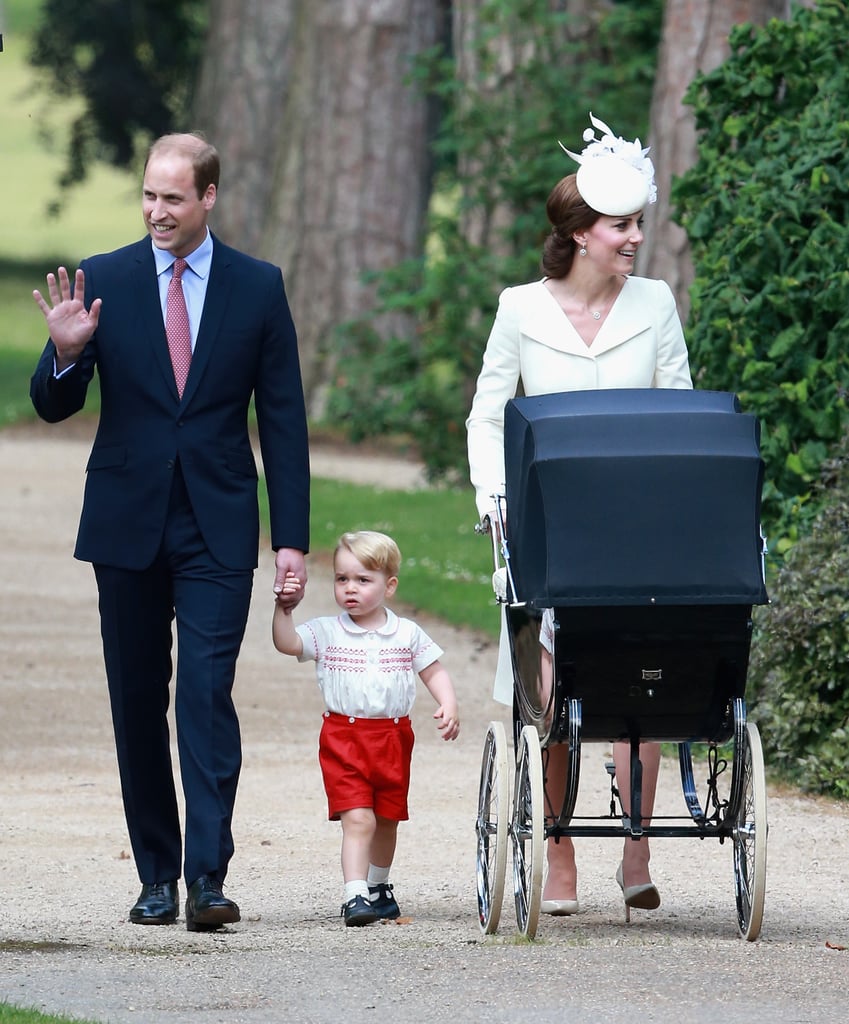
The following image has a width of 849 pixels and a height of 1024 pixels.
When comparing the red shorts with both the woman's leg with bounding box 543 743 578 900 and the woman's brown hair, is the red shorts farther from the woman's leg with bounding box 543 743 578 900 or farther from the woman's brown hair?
the woman's brown hair

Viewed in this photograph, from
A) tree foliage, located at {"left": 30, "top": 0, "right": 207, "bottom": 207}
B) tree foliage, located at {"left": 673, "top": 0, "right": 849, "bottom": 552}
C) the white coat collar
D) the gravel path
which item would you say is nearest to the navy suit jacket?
the white coat collar

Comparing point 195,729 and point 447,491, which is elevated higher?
point 447,491

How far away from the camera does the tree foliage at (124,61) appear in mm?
36219

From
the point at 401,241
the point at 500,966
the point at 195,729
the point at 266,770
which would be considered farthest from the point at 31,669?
the point at 401,241

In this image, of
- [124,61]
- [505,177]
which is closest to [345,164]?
[505,177]

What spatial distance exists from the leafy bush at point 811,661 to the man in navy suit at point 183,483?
2.70 meters

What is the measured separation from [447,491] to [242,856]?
489 inches

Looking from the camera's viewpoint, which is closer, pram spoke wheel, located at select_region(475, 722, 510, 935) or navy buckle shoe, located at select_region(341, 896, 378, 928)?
pram spoke wheel, located at select_region(475, 722, 510, 935)

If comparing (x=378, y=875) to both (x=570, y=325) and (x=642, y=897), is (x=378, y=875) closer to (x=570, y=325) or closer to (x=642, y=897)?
(x=642, y=897)

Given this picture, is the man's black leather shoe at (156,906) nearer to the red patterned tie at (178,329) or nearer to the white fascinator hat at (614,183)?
the red patterned tie at (178,329)

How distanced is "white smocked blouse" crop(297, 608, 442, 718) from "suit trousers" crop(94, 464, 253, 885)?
A: 8.6 inches

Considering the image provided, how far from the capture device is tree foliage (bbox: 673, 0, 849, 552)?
884 cm

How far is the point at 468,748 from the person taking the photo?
9047 millimetres

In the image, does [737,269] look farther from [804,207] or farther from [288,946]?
[288,946]
